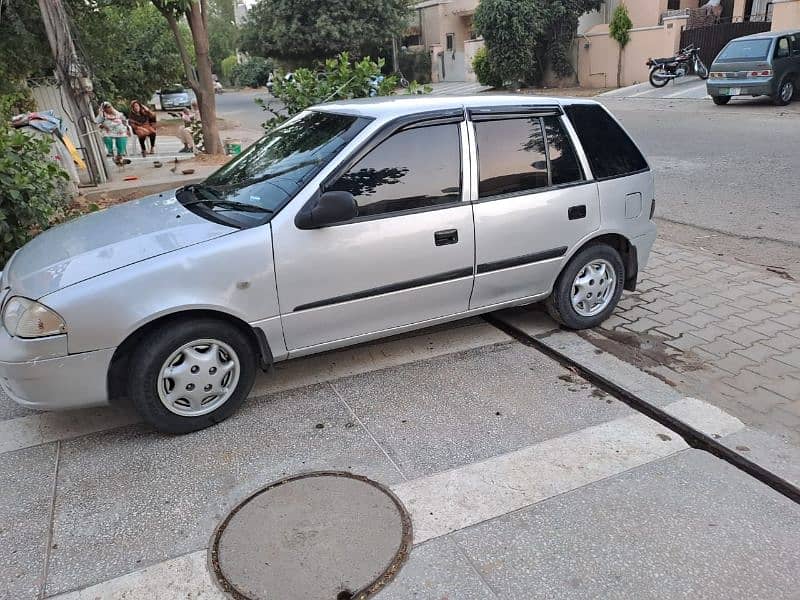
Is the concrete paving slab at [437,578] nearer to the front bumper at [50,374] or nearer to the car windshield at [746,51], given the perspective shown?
the front bumper at [50,374]

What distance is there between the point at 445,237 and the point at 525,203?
66 cm

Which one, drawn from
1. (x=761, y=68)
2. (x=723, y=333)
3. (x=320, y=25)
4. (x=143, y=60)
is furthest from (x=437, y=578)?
(x=320, y=25)

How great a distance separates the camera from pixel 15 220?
18.7ft

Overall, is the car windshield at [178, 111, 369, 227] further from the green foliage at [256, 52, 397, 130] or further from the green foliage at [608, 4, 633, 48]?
the green foliage at [608, 4, 633, 48]

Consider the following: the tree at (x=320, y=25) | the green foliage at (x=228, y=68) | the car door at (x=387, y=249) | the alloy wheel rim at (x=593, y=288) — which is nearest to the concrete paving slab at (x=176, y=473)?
the car door at (x=387, y=249)

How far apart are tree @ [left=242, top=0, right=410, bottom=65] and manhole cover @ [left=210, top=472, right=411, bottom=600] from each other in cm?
3581

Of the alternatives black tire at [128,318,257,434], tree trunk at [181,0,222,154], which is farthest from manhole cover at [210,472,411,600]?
tree trunk at [181,0,222,154]

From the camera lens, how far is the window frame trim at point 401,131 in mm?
3638

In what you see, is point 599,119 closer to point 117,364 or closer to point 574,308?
point 574,308

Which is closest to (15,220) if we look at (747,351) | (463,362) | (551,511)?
(463,362)

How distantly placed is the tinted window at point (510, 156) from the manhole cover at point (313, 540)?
6.76 feet

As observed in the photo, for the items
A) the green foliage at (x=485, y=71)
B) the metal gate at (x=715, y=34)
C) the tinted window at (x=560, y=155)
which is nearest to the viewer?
the tinted window at (x=560, y=155)

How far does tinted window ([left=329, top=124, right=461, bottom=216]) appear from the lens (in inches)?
146

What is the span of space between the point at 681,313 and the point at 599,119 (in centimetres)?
164
